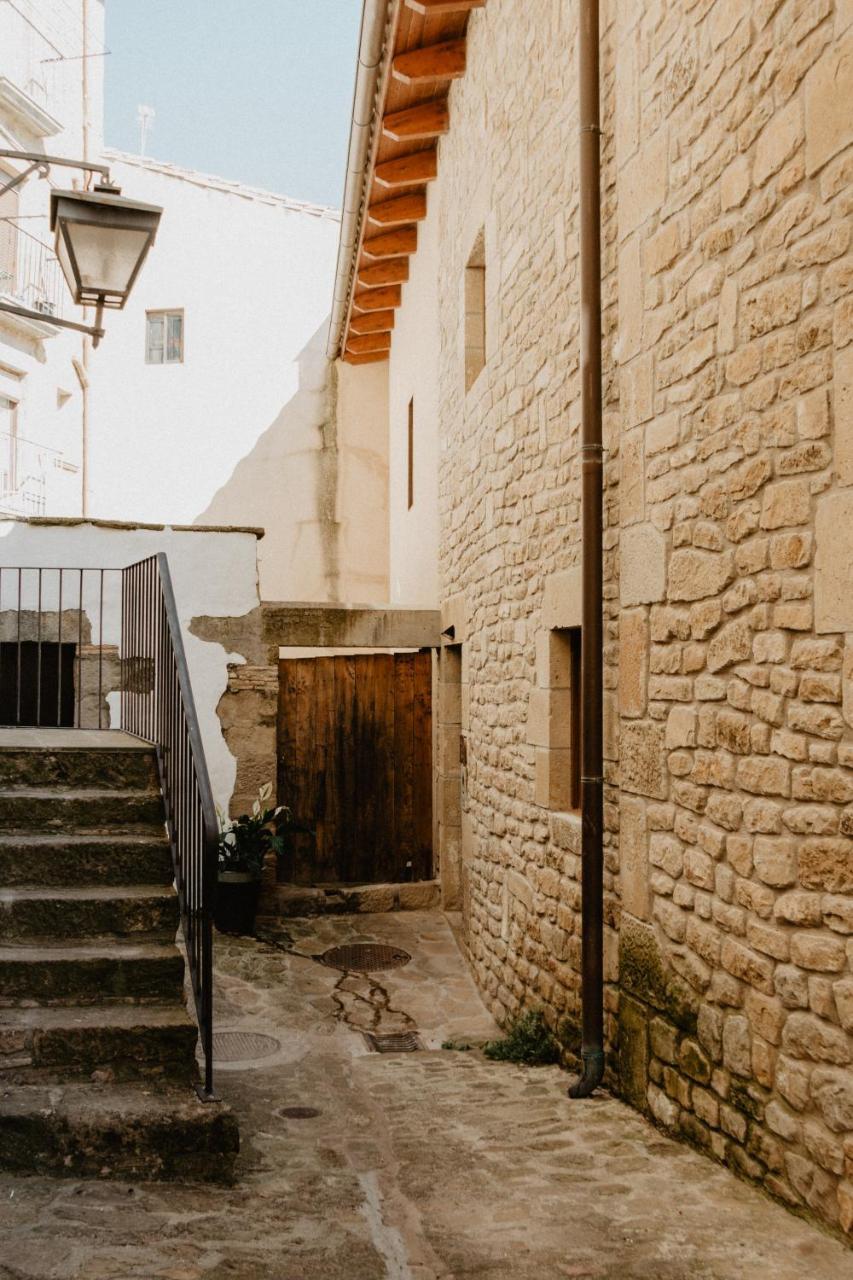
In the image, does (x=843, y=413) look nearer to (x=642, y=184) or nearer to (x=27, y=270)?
(x=642, y=184)

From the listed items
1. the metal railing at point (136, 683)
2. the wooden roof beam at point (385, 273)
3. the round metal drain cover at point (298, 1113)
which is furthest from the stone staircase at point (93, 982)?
the wooden roof beam at point (385, 273)

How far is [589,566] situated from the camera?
4.46 m

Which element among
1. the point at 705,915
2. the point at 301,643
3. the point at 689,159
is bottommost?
the point at 705,915

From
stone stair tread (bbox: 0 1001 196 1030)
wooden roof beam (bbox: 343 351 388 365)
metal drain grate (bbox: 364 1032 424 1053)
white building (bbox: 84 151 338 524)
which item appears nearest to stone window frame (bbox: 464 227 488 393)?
metal drain grate (bbox: 364 1032 424 1053)

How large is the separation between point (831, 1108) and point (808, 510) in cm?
161

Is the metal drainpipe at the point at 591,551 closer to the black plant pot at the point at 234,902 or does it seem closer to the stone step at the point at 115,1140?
the stone step at the point at 115,1140

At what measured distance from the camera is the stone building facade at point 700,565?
2980 millimetres

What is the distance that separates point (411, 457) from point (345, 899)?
4469 millimetres

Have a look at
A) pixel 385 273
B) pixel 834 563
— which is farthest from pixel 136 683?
pixel 385 273

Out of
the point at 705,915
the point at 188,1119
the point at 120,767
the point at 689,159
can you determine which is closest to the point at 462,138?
the point at 689,159

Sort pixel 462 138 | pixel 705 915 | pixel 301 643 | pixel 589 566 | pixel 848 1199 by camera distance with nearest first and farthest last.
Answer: pixel 848 1199 < pixel 705 915 < pixel 589 566 < pixel 462 138 < pixel 301 643

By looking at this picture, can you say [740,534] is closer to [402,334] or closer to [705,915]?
[705,915]

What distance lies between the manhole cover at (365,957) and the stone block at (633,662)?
3335mm

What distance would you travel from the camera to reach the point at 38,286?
1357 centimetres
